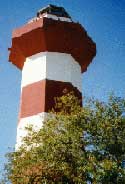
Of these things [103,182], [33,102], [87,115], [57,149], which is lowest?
[103,182]

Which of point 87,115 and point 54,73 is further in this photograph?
point 54,73

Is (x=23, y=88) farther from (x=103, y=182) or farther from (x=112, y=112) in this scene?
(x=103, y=182)

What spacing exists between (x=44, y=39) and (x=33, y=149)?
8.65 meters

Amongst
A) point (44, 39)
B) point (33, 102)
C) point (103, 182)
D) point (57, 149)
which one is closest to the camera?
point (103, 182)

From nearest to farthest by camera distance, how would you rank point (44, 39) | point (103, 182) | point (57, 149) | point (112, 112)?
point (103, 182), point (57, 149), point (112, 112), point (44, 39)

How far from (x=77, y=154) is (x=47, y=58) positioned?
27.7 feet

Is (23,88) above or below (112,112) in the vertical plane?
above

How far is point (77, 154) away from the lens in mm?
11086

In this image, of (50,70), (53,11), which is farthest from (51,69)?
(53,11)

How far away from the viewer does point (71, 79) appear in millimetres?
18812

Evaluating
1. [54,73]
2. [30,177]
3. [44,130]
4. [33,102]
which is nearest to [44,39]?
[54,73]

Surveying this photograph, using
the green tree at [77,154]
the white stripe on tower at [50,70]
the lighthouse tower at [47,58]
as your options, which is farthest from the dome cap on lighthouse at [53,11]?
the green tree at [77,154]

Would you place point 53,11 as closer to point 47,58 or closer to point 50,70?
point 47,58

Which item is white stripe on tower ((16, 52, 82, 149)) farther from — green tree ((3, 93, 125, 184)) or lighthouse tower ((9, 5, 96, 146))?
green tree ((3, 93, 125, 184))
